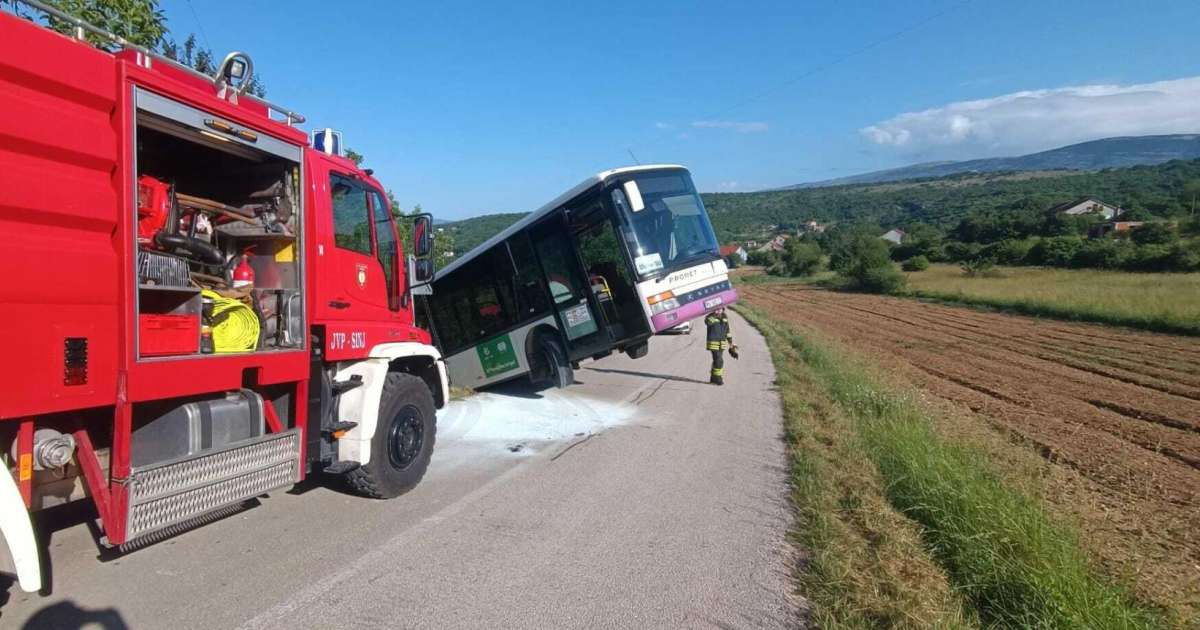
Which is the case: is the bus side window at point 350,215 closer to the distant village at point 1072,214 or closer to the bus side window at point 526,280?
the bus side window at point 526,280

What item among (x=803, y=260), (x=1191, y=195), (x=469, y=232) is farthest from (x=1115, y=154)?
(x=469, y=232)

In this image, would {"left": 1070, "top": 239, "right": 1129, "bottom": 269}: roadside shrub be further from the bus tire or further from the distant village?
the bus tire

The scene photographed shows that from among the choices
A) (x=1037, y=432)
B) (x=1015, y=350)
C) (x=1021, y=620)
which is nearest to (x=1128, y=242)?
(x=1015, y=350)

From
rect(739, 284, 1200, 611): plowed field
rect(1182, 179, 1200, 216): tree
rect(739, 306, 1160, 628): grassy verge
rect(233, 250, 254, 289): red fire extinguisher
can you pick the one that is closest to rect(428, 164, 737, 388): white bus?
rect(739, 306, 1160, 628): grassy verge

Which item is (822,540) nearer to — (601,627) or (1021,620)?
(1021,620)

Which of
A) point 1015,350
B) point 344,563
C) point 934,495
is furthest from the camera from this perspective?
point 1015,350

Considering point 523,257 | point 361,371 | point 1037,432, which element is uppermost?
point 523,257

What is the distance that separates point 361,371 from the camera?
5617 millimetres

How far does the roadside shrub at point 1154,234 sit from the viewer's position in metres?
44.9

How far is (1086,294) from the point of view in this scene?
102 ft

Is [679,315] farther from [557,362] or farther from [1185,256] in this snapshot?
[1185,256]

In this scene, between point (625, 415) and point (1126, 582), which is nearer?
point (1126, 582)

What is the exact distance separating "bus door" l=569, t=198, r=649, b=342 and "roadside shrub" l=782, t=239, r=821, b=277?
228 feet

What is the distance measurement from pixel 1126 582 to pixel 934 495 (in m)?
1.33
